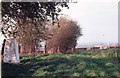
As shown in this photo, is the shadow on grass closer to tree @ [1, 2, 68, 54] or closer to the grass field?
the grass field

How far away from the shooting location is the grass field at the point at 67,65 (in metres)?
11.1

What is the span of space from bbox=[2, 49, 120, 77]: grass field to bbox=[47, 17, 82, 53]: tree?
20.6 inches

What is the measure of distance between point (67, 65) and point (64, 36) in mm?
2283

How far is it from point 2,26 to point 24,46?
1905 millimetres

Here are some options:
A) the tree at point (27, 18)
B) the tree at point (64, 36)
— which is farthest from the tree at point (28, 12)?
the tree at point (64, 36)

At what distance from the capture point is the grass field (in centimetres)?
1105

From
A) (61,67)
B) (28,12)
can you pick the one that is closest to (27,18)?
(28,12)

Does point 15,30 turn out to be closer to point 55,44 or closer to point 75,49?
point 55,44

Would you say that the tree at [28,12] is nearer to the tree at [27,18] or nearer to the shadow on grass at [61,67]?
the tree at [27,18]

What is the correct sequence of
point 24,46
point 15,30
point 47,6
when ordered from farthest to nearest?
point 24,46 < point 15,30 < point 47,6

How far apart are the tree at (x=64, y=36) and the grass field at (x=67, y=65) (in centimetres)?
52

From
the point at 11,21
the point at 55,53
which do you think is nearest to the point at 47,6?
the point at 11,21

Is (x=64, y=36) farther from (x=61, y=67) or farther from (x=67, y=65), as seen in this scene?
(x=61, y=67)

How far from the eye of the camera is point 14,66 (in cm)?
1166
